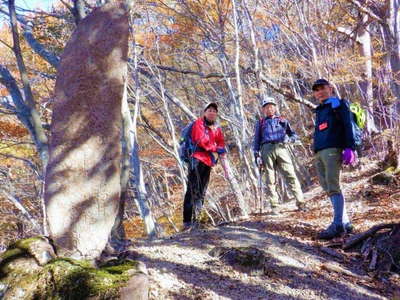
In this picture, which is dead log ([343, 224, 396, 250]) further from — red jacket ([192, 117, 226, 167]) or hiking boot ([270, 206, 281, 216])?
red jacket ([192, 117, 226, 167])

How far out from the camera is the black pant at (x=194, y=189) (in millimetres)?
4906

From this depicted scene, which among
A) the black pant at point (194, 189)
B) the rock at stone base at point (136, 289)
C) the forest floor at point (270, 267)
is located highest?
the black pant at point (194, 189)

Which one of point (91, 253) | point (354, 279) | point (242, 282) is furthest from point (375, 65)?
point (91, 253)

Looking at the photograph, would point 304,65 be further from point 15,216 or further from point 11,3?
point 15,216

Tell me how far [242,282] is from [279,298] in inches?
13.2

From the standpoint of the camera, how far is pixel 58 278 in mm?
2389

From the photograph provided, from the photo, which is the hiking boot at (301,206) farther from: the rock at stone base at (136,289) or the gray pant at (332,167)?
the rock at stone base at (136,289)

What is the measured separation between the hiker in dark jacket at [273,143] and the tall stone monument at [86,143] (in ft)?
9.49

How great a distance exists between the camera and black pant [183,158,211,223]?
16.1ft

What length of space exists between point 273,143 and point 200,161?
1.32 metres

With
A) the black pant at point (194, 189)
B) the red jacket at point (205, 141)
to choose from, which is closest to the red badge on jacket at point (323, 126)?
the red jacket at point (205, 141)

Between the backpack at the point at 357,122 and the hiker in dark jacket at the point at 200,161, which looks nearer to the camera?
the backpack at the point at 357,122

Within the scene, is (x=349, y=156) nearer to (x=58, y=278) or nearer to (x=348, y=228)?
(x=348, y=228)

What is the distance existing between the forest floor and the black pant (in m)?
0.67
